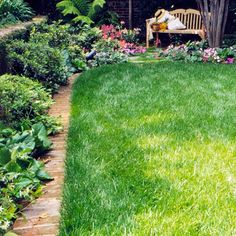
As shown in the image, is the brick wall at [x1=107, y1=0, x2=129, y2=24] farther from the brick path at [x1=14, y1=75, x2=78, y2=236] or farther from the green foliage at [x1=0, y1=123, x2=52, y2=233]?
the green foliage at [x1=0, y1=123, x2=52, y2=233]

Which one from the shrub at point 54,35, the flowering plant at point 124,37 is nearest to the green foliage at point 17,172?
the shrub at point 54,35

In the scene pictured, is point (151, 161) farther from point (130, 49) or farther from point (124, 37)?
point (124, 37)

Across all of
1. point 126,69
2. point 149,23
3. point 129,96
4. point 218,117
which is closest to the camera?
point 218,117

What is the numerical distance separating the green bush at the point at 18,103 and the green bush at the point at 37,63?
974 mm

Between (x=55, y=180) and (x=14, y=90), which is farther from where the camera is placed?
(x=14, y=90)

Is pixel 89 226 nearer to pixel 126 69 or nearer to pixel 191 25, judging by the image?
pixel 126 69

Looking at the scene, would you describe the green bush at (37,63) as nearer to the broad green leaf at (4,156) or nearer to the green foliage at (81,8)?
the broad green leaf at (4,156)

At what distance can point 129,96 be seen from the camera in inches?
188

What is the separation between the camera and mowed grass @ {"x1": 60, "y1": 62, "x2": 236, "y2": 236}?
2.14 metres

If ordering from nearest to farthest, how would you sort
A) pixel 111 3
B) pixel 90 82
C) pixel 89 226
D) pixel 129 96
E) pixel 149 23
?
pixel 89 226
pixel 129 96
pixel 90 82
pixel 149 23
pixel 111 3

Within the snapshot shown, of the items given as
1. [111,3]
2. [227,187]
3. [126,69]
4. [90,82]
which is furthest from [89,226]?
[111,3]

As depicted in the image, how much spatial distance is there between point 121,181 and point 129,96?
2.30m

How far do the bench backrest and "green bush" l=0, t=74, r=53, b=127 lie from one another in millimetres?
7211

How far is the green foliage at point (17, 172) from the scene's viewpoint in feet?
7.02
